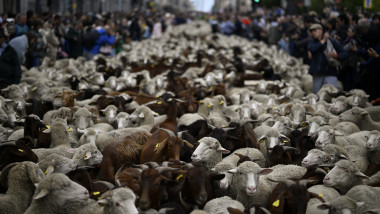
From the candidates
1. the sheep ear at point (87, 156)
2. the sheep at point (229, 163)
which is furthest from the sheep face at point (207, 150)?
the sheep ear at point (87, 156)

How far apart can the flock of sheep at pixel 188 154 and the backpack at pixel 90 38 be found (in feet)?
22.5

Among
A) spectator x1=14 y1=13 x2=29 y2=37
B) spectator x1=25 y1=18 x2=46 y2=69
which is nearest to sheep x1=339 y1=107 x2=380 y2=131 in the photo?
spectator x1=25 y1=18 x2=46 y2=69

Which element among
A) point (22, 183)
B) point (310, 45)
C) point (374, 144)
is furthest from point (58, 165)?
point (310, 45)

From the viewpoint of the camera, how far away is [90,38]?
1870 cm

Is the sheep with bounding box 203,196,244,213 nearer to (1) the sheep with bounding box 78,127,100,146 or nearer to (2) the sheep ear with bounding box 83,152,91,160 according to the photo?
(2) the sheep ear with bounding box 83,152,91,160

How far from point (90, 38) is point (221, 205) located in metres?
14.8

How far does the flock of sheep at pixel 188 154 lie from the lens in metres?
4.86

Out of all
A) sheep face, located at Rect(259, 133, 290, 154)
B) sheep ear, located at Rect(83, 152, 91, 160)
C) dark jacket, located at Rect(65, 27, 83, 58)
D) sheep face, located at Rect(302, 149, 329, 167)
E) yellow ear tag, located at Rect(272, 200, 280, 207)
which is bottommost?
dark jacket, located at Rect(65, 27, 83, 58)

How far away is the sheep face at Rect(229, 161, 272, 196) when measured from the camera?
5088 millimetres

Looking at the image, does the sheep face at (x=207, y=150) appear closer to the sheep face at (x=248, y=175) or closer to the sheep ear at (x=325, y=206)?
the sheep face at (x=248, y=175)

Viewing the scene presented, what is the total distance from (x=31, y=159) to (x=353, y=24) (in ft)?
33.4

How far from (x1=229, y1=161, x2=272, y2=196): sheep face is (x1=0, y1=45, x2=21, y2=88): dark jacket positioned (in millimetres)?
7153

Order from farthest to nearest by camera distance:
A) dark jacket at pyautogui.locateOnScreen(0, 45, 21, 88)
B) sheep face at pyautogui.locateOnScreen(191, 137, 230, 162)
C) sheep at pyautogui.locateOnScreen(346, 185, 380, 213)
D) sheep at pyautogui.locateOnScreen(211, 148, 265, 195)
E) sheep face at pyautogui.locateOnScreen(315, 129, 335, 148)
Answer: dark jacket at pyautogui.locateOnScreen(0, 45, 21, 88) < sheep face at pyautogui.locateOnScreen(315, 129, 335, 148) < sheep face at pyautogui.locateOnScreen(191, 137, 230, 162) < sheep at pyautogui.locateOnScreen(211, 148, 265, 195) < sheep at pyautogui.locateOnScreen(346, 185, 380, 213)

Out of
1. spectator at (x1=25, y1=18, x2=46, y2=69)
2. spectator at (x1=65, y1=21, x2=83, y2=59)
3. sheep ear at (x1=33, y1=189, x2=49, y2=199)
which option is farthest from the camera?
spectator at (x1=65, y1=21, x2=83, y2=59)
